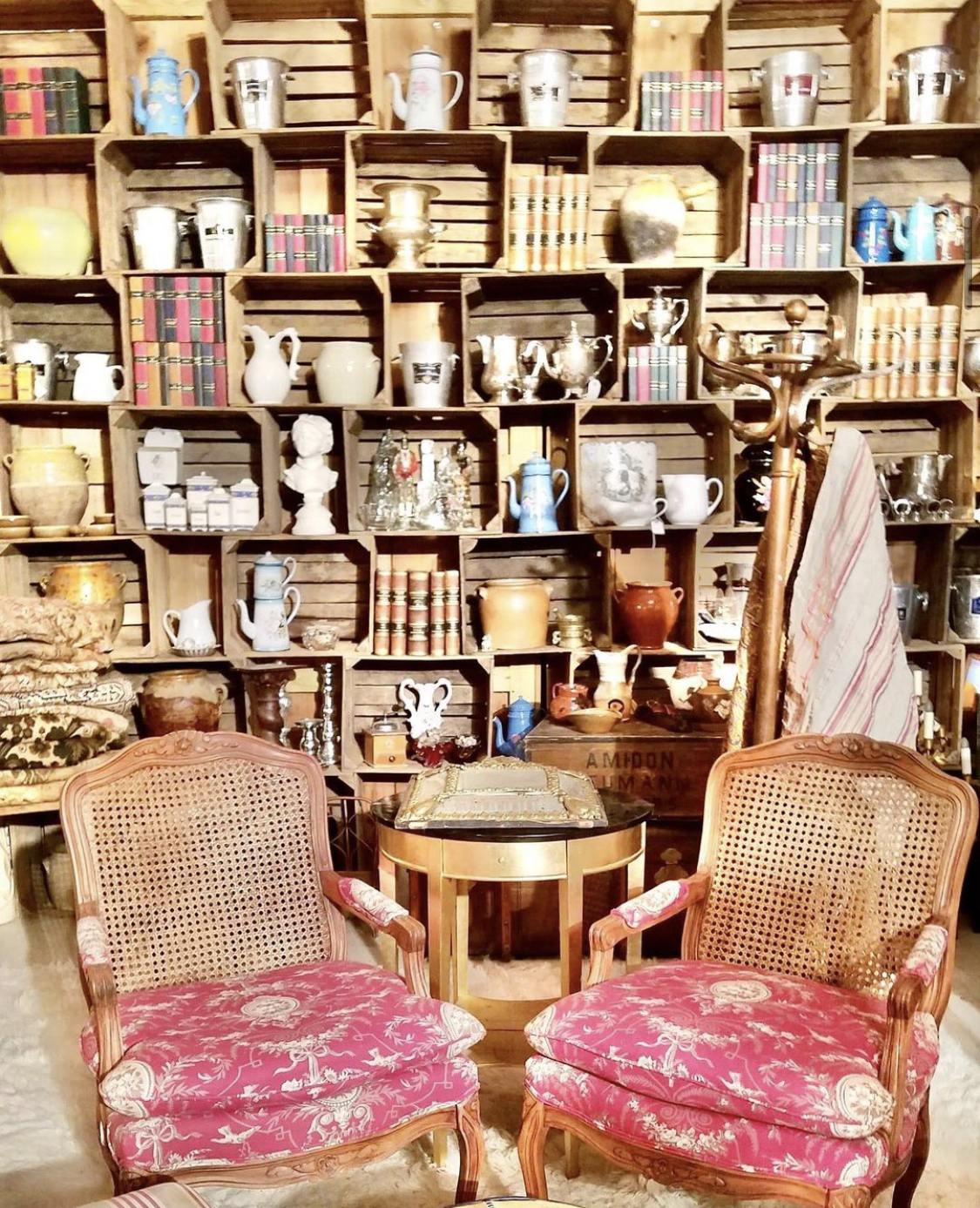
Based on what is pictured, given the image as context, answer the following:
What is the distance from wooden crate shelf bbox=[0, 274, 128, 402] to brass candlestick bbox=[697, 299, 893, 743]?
2139 millimetres

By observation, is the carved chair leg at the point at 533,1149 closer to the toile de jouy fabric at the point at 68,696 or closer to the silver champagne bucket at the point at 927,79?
the toile de jouy fabric at the point at 68,696

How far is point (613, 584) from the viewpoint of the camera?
3.31 m

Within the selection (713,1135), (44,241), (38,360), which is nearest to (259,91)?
(44,241)

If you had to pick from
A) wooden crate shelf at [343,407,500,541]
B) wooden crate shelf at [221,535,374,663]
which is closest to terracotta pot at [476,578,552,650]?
wooden crate shelf at [343,407,500,541]

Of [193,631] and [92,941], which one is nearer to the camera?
[92,941]

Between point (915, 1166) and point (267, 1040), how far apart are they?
1122mm

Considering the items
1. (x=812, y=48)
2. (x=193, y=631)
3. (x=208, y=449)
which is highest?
(x=812, y=48)

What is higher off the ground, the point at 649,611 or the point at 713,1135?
the point at 649,611

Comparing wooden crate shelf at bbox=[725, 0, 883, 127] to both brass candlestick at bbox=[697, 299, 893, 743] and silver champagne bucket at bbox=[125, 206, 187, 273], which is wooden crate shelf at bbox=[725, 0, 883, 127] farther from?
silver champagne bucket at bbox=[125, 206, 187, 273]

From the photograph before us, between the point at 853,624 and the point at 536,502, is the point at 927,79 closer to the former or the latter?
the point at 536,502

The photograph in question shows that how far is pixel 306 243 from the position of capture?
10.4ft

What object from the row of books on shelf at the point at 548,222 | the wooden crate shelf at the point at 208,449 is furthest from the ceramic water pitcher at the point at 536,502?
the wooden crate shelf at the point at 208,449

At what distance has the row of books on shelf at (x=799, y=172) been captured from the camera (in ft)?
10.3

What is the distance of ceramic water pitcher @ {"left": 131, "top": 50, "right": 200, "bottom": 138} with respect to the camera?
314 cm
